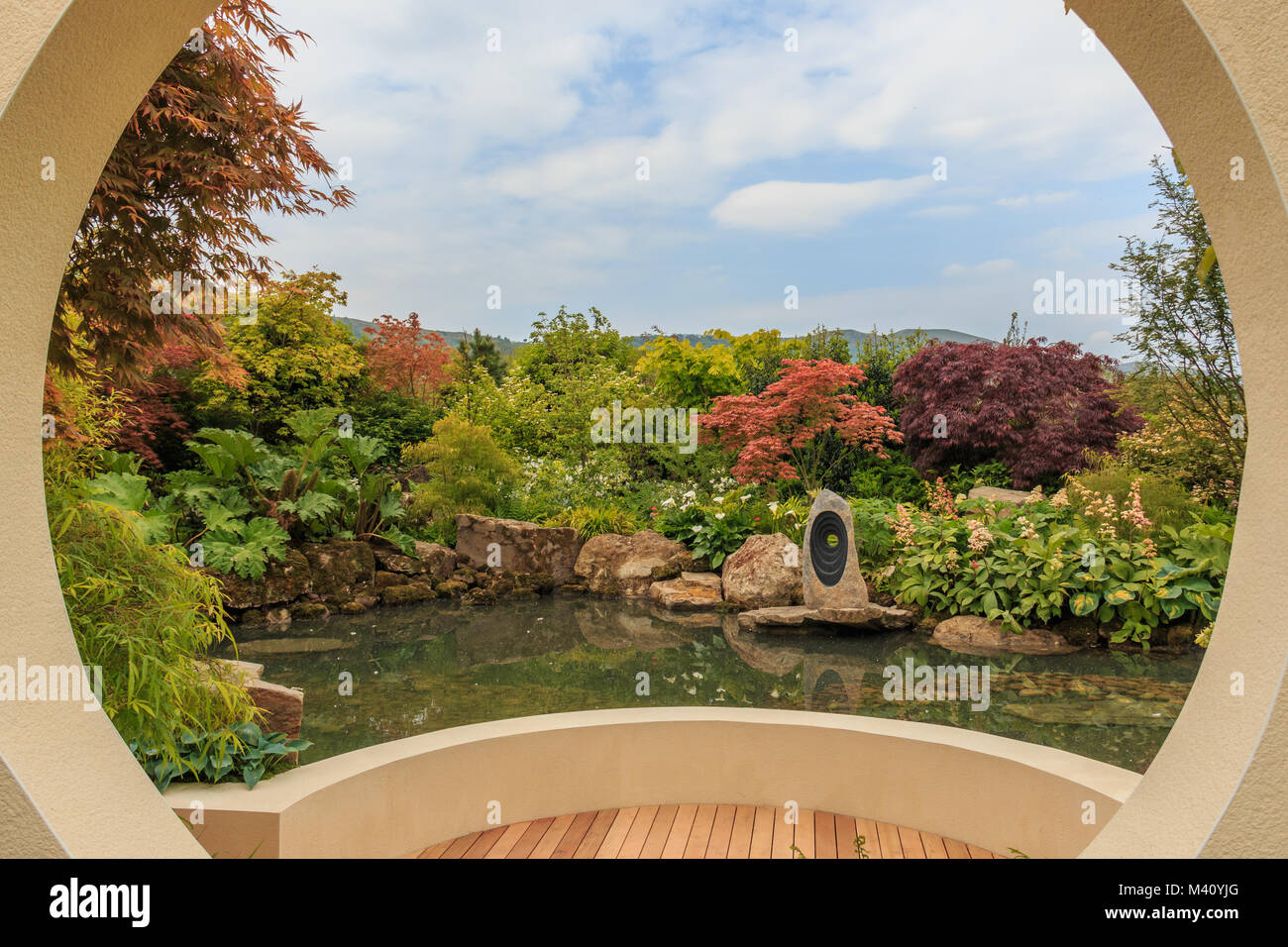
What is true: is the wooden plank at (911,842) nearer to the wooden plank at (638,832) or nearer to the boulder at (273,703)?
the wooden plank at (638,832)

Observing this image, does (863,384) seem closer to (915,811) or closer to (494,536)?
(494,536)

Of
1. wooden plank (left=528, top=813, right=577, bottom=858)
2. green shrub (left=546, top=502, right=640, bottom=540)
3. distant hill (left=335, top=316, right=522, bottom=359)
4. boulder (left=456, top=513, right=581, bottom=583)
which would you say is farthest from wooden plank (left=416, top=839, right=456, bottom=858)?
distant hill (left=335, top=316, right=522, bottom=359)

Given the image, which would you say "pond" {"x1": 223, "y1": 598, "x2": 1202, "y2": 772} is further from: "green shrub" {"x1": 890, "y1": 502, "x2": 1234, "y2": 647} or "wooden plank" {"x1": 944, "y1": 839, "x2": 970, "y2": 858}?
"wooden plank" {"x1": 944, "y1": 839, "x2": 970, "y2": 858}

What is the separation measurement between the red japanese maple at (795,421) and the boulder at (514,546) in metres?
2.66

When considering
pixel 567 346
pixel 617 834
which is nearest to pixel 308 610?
pixel 617 834

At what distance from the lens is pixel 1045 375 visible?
11117 mm

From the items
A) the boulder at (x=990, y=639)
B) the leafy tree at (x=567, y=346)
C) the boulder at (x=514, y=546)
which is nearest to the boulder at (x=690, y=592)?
the boulder at (x=514, y=546)

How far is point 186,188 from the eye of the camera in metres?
3.55

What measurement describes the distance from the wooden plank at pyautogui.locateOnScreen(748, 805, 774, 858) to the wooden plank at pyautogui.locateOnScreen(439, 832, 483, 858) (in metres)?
0.99

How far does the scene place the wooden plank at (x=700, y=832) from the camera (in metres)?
2.71

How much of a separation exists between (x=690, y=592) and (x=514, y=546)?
2256 millimetres

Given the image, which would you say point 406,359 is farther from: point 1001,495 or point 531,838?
point 531,838

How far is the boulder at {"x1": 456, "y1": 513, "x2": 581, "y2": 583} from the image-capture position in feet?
30.9

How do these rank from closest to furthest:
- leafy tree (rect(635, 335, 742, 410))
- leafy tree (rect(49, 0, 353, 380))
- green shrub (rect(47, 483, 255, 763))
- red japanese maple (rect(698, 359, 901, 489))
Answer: green shrub (rect(47, 483, 255, 763)) < leafy tree (rect(49, 0, 353, 380)) < red japanese maple (rect(698, 359, 901, 489)) < leafy tree (rect(635, 335, 742, 410))
